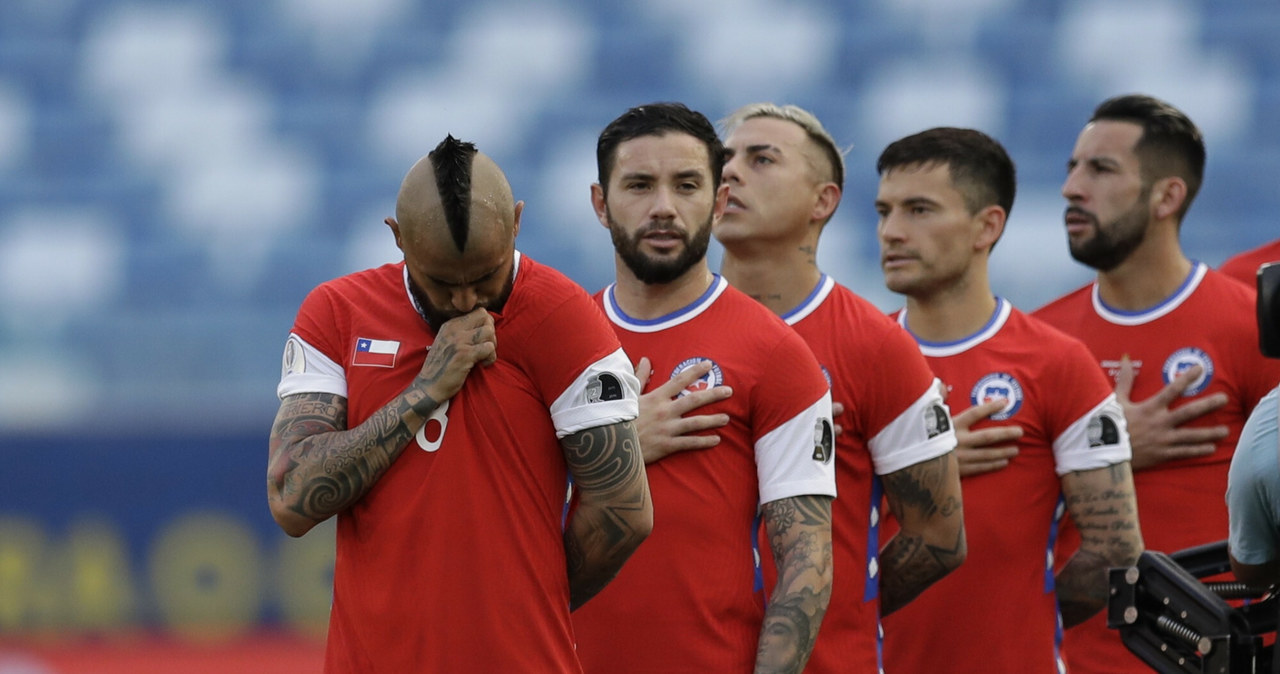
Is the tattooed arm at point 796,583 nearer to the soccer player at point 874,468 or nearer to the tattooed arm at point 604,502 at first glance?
the soccer player at point 874,468

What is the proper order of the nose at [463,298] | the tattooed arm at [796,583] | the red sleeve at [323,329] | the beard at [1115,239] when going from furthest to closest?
the beard at [1115,239] < the tattooed arm at [796,583] < the red sleeve at [323,329] < the nose at [463,298]

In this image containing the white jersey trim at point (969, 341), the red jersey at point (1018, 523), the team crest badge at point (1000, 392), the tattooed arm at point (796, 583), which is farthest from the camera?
the white jersey trim at point (969, 341)

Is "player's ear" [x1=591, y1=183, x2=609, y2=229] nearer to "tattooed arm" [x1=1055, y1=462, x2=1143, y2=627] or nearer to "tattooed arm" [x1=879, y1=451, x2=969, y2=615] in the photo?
"tattooed arm" [x1=879, y1=451, x2=969, y2=615]

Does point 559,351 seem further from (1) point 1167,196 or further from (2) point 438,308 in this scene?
(1) point 1167,196

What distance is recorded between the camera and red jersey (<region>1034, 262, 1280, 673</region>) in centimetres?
507

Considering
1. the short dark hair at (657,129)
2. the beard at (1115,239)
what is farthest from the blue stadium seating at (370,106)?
the short dark hair at (657,129)

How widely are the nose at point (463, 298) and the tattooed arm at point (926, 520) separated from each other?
159 centimetres

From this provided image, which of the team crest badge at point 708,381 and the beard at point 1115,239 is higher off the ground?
the beard at point 1115,239

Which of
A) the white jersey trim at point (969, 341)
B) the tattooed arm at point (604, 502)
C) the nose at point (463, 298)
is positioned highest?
the nose at point (463, 298)

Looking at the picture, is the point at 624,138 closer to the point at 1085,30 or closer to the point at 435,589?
the point at 435,589

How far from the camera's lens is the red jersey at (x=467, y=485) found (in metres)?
3.06

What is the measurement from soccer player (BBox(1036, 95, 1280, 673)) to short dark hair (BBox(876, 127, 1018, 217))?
0.53 metres

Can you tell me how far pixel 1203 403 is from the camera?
16.5ft

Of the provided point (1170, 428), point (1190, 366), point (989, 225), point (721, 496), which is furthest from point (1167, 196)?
point (721, 496)
